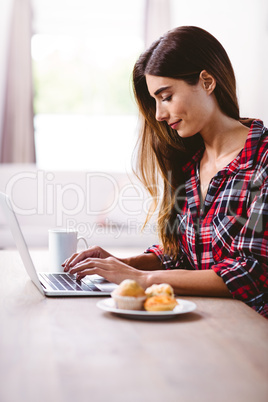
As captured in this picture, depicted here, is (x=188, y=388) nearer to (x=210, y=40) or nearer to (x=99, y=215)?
(x=210, y=40)

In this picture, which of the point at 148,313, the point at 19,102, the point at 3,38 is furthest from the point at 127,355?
the point at 3,38

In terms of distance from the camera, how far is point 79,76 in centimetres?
556

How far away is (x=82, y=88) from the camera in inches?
221

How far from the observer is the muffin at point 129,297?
0.97 metres

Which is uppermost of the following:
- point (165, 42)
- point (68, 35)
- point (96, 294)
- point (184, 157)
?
point (68, 35)

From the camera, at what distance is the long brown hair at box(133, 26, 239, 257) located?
59.3 inches

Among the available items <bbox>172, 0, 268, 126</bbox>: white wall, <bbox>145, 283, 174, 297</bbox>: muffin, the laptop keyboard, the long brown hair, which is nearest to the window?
<bbox>172, 0, 268, 126</bbox>: white wall

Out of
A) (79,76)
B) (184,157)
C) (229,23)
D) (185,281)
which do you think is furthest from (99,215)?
(185,281)

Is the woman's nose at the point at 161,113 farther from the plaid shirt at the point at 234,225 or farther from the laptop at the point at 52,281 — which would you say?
the laptop at the point at 52,281

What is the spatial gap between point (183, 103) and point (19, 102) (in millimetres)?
4050

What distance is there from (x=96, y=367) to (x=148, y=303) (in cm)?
28

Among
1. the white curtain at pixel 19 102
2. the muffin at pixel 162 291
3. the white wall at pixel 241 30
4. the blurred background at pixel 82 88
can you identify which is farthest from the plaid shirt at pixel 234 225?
the white wall at pixel 241 30

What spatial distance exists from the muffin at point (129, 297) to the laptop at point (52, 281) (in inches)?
7.6

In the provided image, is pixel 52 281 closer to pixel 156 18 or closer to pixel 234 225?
pixel 234 225
